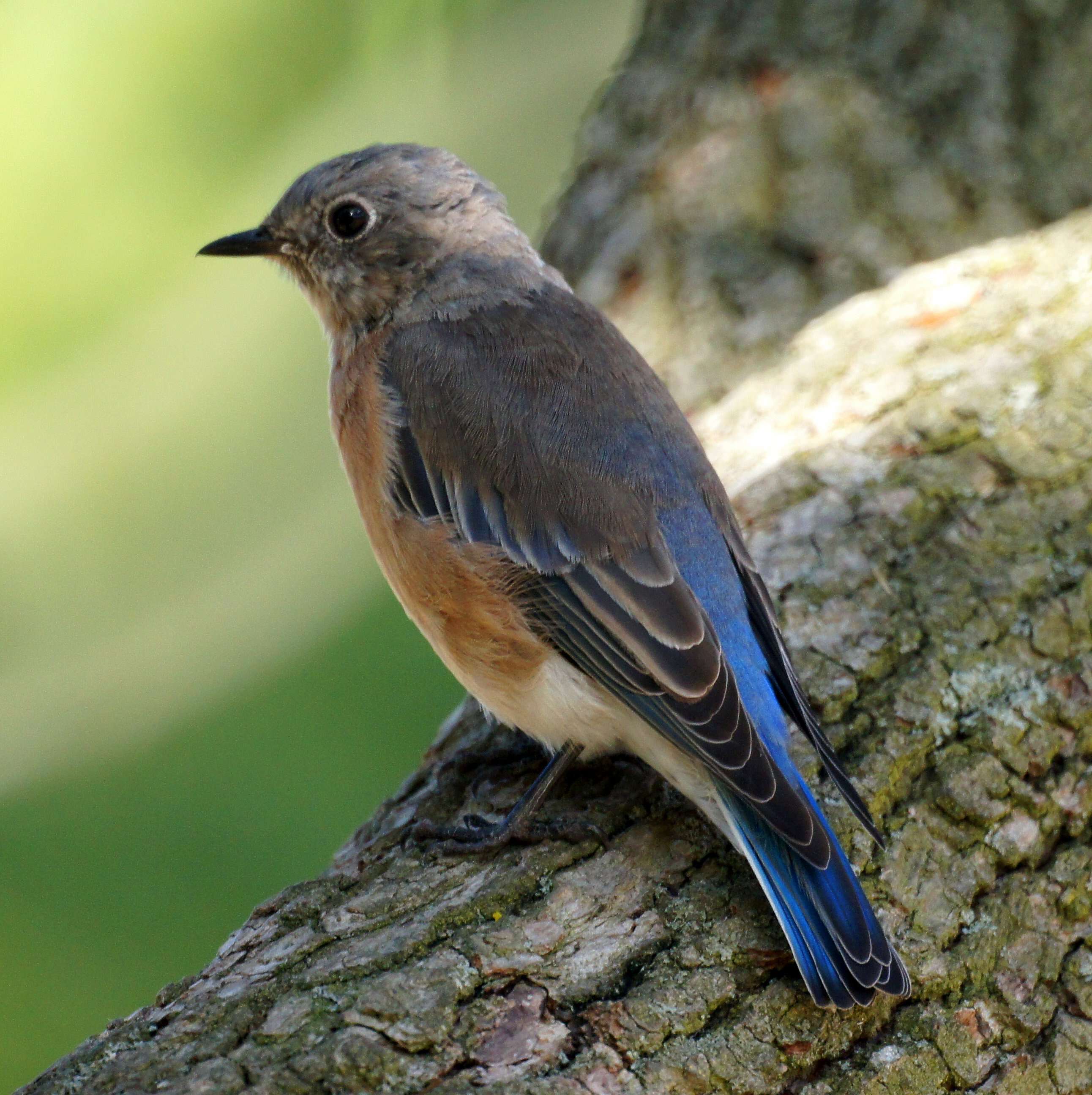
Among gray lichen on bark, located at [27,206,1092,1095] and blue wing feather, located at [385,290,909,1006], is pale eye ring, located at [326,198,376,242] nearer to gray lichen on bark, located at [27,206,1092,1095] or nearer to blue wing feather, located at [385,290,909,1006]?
blue wing feather, located at [385,290,909,1006]

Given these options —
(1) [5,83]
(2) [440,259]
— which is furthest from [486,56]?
(1) [5,83]

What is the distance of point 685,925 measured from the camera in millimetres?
2230

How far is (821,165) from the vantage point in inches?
161

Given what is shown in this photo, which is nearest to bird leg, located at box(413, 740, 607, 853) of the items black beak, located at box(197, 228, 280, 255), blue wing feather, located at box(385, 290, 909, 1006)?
blue wing feather, located at box(385, 290, 909, 1006)

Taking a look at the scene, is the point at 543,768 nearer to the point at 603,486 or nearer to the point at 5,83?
the point at 603,486

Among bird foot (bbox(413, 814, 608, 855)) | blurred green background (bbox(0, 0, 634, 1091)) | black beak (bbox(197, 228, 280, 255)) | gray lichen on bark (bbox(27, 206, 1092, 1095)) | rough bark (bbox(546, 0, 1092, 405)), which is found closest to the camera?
gray lichen on bark (bbox(27, 206, 1092, 1095))

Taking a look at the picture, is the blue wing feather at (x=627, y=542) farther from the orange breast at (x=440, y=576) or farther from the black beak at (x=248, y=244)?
the black beak at (x=248, y=244)

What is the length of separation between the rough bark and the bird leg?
1744 mm

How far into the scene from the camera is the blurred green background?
3.80m

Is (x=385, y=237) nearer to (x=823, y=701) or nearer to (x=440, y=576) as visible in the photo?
(x=440, y=576)

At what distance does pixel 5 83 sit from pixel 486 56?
1.70 meters

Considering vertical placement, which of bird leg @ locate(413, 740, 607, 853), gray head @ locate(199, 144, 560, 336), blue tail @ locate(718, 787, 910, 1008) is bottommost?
blue tail @ locate(718, 787, 910, 1008)

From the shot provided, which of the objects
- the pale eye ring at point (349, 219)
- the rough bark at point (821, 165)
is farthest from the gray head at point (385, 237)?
the rough bark at point (821, 165)

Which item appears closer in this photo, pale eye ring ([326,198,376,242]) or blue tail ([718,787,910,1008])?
blue tail ([718,787,910,1008])
